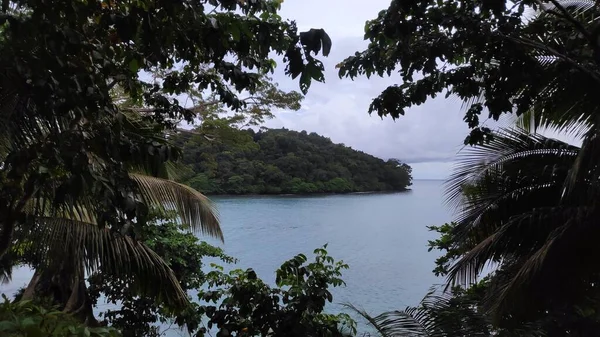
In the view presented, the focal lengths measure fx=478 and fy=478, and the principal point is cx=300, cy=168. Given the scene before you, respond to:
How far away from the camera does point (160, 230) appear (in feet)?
23.3

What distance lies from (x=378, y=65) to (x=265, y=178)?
7.13m

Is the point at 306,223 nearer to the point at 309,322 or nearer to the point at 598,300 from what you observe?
the point at 309,322

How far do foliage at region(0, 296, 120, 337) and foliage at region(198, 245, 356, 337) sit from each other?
2.01m

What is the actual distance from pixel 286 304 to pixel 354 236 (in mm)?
6346

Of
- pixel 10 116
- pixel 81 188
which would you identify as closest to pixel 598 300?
pixel 81 188

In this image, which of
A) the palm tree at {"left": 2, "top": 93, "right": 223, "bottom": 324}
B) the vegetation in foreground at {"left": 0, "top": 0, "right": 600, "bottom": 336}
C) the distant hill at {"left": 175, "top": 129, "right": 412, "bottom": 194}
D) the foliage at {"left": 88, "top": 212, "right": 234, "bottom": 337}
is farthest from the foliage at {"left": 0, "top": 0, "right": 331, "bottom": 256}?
the distant hill at {"left": 175, "top": 129, "right": 412, "bottom": 194}

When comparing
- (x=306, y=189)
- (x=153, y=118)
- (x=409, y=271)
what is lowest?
(x=409, y=271)

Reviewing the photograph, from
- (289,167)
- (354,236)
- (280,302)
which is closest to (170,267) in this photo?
(280,302)

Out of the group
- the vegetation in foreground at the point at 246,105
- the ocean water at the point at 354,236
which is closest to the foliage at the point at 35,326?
the vegetation in foreground at the point at 246,105

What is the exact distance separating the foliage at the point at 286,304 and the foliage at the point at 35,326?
2.01 metres

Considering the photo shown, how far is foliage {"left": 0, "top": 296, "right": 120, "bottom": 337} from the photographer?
74.6 inches

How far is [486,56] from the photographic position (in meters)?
3.23

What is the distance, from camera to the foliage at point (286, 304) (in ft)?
13.4

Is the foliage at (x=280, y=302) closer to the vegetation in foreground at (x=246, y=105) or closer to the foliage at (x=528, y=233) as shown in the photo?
the vegetation in foreground at (x=246, y=105)
